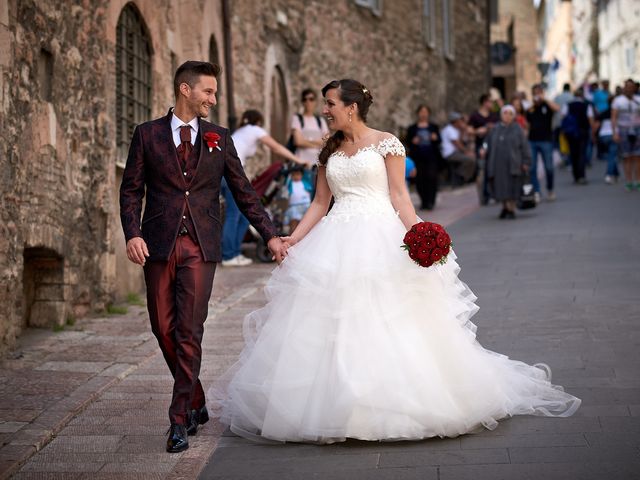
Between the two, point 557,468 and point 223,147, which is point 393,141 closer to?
point 223,147

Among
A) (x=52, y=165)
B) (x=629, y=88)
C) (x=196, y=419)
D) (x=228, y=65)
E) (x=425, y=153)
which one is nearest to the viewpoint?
(x=196, y=419)

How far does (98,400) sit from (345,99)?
2118 millimetres

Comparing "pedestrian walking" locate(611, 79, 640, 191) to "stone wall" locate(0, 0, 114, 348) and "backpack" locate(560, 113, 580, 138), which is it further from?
"stone wall" locate(0, 0, 114, 348)

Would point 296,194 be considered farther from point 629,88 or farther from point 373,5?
point 373,5

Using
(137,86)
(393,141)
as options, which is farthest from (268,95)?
(393,141)

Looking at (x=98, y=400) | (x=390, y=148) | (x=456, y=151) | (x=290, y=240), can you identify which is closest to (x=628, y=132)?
(x=456, y=151)

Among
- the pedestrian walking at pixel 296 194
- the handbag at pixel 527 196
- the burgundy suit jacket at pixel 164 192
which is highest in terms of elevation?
the burgundy suit jacket at pixel 164 192

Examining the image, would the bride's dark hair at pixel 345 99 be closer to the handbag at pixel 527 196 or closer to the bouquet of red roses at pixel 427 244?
the bouquet of red roses at pixel 427 244

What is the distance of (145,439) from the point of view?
544cm

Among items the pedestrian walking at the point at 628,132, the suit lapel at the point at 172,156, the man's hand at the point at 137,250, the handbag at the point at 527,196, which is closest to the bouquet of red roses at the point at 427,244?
the suit lapel at the point at 172,156

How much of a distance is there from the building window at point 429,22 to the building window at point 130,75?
1773 centimetres

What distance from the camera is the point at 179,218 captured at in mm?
5289

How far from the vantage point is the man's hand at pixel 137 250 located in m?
5.14

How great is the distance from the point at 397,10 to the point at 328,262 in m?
20.8
